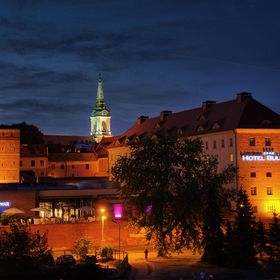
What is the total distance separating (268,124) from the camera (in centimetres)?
8119

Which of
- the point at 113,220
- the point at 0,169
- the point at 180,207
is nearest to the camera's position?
the point at 180,207

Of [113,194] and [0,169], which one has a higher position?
[0,169]

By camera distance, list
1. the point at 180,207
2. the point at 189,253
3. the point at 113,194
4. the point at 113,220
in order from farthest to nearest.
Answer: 1. the point at 113,194
2. the point at 113,220
3. the point at 189,253
4. the point at 180,207

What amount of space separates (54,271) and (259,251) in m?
21.0

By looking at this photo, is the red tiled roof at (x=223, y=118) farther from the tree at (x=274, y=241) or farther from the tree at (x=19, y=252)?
the tree at (x=19, y=252)

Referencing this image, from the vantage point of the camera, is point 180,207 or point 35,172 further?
point 35,172

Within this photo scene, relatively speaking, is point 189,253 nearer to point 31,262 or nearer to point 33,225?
point 33,225


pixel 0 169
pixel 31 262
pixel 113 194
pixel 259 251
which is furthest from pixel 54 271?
pixel 0 169

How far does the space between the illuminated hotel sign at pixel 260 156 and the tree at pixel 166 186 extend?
21.7 meters

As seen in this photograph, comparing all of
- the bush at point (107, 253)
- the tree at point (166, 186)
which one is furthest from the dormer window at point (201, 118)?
the bush at point (107, 253)


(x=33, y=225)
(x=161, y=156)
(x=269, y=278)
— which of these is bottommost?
(x=269, y=278)

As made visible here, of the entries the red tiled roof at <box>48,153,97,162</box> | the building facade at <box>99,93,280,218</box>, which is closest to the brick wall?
the building facade at <box>99,93,280,218</box>

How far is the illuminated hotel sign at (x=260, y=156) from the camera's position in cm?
7938

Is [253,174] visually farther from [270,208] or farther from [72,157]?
[72,157]
